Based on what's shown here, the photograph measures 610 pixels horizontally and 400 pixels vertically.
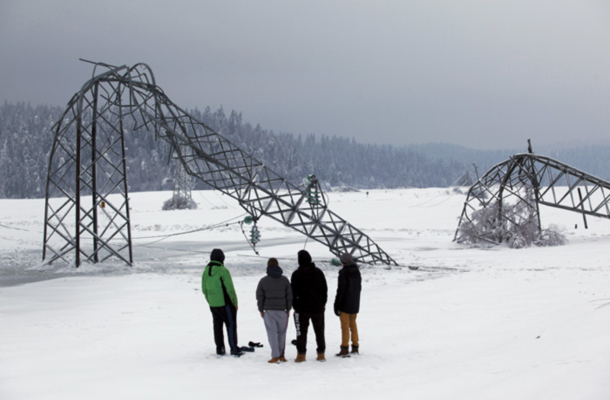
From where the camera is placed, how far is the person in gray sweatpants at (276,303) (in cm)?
834

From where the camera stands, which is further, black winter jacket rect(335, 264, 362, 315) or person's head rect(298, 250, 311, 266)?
black winter jacket rect(335, 264, 362, 315)

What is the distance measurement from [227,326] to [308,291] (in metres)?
1.44

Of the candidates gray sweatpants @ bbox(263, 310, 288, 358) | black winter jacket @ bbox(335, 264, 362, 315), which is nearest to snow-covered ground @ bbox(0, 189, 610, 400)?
gray sweatpants @ bbox(263, 310, 288, 358)

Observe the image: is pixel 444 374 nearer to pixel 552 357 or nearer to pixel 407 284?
pixel 552 357

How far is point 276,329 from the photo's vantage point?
8320mm

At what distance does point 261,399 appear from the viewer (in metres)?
6.46

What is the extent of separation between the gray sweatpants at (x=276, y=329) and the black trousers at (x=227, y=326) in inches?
24.6

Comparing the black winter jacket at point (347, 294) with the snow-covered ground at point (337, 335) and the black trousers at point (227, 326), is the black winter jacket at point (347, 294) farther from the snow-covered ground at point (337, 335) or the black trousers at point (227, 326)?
the black trousers at point (227, 326)

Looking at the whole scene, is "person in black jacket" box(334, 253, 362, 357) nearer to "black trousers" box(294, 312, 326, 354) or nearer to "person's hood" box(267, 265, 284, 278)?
"black trousers" box(294, 312, 326, 354)

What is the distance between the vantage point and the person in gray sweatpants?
834 centimetres


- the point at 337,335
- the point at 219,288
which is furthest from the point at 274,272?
the point at 337,335

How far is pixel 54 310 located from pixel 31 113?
185m

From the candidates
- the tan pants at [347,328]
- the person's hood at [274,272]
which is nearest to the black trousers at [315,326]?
the tan pants at [347,328]

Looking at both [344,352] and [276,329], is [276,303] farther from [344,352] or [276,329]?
[344,352]
